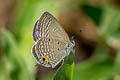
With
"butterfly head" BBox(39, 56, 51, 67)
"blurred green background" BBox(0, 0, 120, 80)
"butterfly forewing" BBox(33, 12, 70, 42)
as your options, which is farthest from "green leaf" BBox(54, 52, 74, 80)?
"blurred green background" BBox(0, 0, 120, 80)

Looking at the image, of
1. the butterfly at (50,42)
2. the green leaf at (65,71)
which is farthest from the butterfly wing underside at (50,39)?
the green leaf at (65,71)

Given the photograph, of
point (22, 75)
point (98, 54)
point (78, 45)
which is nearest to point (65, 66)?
point (22, 75)

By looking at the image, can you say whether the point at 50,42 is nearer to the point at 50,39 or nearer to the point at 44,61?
the point at 50,39

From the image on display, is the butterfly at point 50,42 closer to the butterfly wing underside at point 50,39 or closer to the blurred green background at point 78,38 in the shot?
the butterfly wing underside at point 50,39

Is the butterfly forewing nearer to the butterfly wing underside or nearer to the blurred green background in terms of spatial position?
the butterfly wing underside

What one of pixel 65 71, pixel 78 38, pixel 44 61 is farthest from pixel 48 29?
pixel 78 38

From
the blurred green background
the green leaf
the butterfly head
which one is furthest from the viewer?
the blurred green background

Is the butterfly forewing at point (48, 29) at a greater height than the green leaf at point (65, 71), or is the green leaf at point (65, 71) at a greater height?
the butterfly forewing at point (48, 29)
